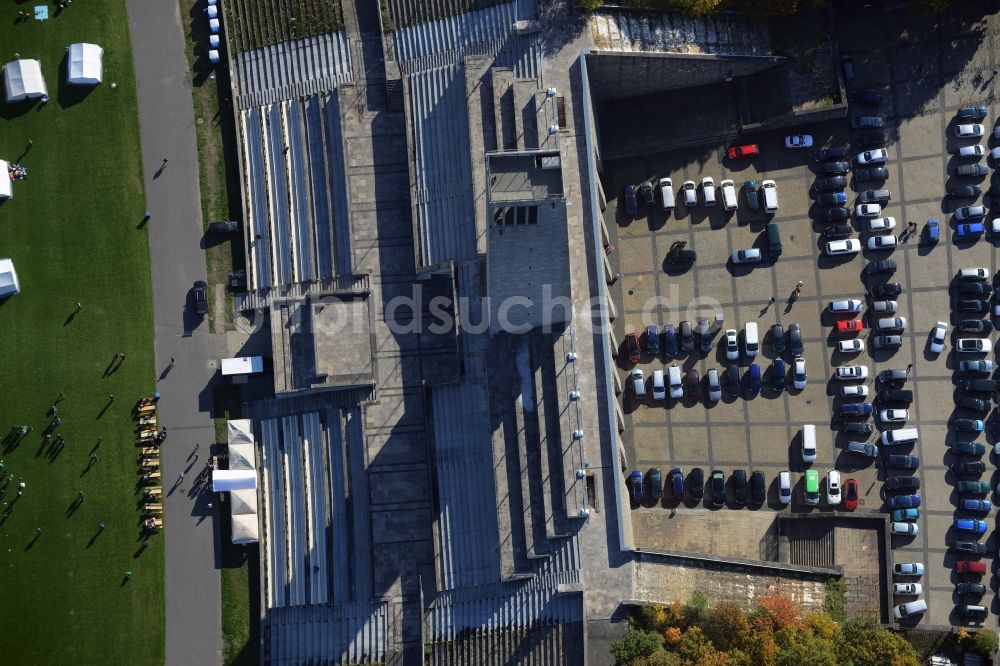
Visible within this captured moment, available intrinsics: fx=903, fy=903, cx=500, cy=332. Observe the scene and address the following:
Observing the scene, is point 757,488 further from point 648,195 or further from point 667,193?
point 648,195

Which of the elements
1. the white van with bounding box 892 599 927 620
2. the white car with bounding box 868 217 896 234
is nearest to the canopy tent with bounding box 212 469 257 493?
the white van with bounding box 892 599 927 620

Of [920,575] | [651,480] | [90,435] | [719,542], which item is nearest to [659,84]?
[651,480]

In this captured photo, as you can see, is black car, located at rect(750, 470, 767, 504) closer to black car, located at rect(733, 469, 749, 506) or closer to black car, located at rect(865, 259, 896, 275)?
black car, located at rect(733, 469, 749, 506)

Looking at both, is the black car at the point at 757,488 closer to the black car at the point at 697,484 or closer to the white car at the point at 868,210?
the black car at the point at 697,484

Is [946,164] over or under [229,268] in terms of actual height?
over

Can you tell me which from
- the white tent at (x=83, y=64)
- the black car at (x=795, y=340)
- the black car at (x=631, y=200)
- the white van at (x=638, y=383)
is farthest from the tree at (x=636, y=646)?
the white tent at (x=83, y=64)

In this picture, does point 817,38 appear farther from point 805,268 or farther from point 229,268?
point 229,268
